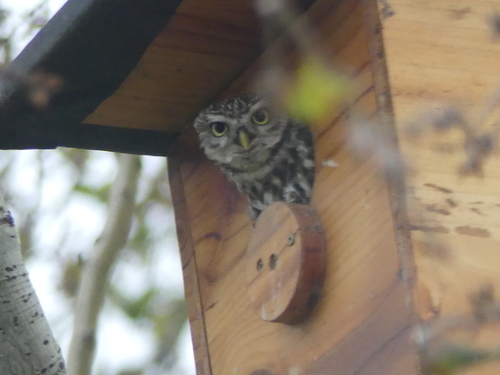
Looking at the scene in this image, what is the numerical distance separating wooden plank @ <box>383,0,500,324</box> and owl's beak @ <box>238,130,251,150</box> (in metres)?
0.90

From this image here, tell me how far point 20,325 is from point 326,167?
856 mm

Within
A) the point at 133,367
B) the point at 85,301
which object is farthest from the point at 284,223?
the point at 133,367

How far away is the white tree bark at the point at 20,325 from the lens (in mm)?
2018

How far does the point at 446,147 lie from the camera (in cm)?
196

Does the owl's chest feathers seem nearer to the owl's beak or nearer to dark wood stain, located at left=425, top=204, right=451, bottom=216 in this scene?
the owl's beak

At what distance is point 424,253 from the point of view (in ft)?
5.99

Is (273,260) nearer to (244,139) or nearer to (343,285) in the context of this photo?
(343,285)

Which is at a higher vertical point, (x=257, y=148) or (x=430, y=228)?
(x=257, y=148)

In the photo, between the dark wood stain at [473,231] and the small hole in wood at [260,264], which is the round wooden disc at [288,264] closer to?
the small hole in wood at [260,264]

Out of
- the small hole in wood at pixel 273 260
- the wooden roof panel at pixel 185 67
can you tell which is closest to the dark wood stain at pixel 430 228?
the small hole in wood at pixel 273 260

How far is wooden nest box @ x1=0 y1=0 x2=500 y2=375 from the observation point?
1887 millimetres

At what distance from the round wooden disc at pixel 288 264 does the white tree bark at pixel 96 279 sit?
6.54ft

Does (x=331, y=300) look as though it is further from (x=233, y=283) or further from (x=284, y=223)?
(x=233, y=283)

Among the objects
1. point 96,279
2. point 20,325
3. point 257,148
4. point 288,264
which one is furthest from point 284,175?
point 96,279
